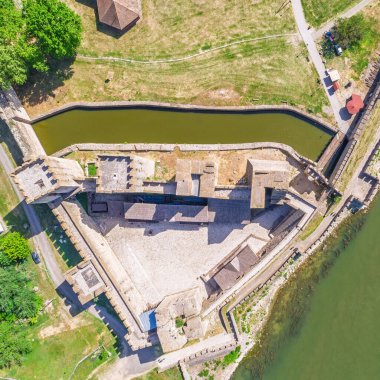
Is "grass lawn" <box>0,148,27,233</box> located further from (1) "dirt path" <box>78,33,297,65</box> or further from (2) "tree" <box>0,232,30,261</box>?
(1) "dirt path" <box>78,33,297,65</box>

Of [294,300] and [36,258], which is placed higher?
[36,258]

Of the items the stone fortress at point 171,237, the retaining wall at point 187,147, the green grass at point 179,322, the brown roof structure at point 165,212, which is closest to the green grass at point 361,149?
the stone fortress at point 171,237

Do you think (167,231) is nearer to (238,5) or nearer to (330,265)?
(330,265)

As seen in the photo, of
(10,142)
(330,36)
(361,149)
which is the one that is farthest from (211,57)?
(10,142)

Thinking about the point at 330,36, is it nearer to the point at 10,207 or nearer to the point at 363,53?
the point at 363,53

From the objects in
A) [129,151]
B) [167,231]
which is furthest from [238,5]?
[167,231]
